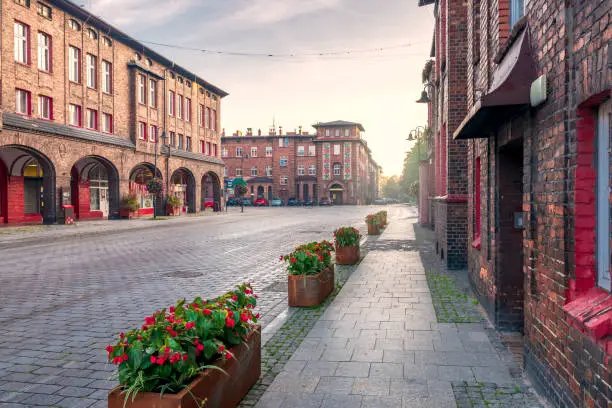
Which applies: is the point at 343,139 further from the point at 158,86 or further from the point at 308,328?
the point at 308,328

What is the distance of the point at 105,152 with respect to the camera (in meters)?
28.8

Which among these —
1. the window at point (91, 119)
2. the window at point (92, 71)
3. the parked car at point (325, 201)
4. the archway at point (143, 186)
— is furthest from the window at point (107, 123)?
the parked car at point (325, 201)

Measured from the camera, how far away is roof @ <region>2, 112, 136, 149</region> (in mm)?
21688

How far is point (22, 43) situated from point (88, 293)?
70.3 ft

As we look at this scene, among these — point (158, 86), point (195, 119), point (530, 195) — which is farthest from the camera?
point (195, 119)

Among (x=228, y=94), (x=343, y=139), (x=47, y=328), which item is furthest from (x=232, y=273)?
(x=343, y=139)

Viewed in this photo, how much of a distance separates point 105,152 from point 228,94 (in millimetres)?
21966

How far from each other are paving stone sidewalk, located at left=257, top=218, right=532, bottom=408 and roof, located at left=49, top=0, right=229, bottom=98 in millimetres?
26944

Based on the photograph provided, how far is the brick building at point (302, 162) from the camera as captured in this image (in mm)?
72875

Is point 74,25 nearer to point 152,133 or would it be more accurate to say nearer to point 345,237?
point 152,133

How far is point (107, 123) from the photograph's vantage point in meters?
30.6

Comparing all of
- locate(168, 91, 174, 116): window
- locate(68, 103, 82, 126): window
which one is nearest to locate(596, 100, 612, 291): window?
locate(68, 103, 82, 126): window

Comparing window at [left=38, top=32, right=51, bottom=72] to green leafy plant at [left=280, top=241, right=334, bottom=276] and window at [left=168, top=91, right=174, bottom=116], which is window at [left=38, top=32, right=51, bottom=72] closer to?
window at [left=168, top=91, right=174, bottom=116]

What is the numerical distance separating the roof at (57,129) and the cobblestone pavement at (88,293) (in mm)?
7677
